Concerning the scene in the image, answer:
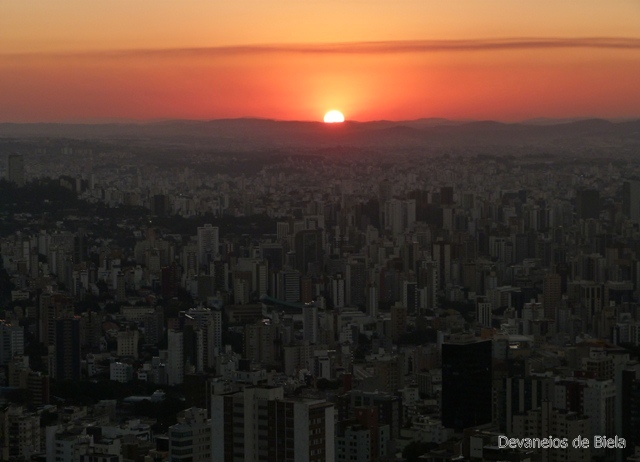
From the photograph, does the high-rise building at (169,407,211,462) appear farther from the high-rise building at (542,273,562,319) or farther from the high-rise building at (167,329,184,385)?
the high-rise building at (542,273,562,319)

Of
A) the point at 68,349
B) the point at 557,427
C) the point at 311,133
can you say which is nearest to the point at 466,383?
the point at 557,427

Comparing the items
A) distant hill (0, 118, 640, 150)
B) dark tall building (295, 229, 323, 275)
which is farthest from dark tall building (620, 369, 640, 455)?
dark tall building (295, 229, 323, 275)

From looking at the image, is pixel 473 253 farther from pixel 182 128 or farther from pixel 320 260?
pixel 182 128

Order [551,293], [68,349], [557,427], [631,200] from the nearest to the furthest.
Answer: [557,427] → [68,349] → [631,200] → [551,293]

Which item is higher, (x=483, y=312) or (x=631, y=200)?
(x=631, y=200)

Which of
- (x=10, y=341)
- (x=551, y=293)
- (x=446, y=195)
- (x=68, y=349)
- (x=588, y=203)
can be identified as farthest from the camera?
(x=446, y=195)

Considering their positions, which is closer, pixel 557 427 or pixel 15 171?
pixel 557 427

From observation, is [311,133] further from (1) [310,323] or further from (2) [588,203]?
(2) [588,203]

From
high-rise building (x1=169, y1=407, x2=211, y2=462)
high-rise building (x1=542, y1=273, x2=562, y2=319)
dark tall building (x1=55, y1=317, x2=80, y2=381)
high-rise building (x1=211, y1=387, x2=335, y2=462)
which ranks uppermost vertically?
high-rise building (x1=211, y1=387, x2=335, y2=462)
